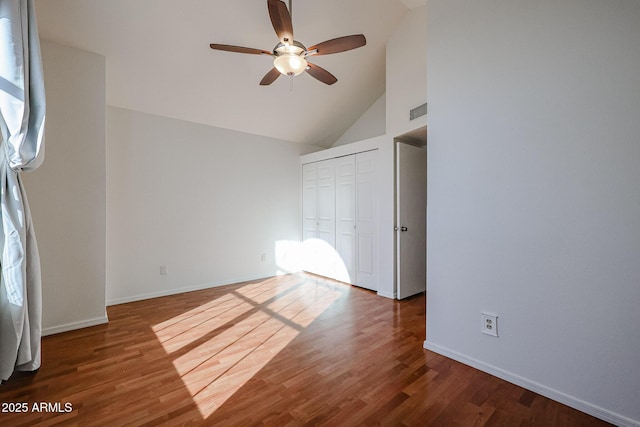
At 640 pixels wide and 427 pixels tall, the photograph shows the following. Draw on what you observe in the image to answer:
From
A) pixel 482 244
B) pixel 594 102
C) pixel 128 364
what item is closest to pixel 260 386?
pixel 128 364

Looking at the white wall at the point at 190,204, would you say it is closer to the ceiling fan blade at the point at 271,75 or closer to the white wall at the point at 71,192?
the white wall at the point at 71,192

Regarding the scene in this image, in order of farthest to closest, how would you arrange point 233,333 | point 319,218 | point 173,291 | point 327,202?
point 319,218 → point 327,202 → point 173,291 → point 233,333

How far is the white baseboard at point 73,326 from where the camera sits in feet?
8.35

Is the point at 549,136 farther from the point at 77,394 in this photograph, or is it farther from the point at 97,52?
the point at 97,52

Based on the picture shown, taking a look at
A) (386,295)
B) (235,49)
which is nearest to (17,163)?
(235,49)

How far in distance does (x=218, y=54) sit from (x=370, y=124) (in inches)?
109

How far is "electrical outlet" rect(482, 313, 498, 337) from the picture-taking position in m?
1.91

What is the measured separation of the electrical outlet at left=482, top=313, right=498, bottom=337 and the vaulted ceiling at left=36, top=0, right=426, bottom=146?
11.0 ft

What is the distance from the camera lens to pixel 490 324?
1.93 m

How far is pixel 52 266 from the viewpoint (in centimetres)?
257

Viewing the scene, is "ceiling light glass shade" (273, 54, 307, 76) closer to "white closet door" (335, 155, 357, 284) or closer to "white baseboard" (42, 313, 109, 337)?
"white closet door" (335, 155, 357, 284)

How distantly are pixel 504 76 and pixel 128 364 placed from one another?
3394 millimetres

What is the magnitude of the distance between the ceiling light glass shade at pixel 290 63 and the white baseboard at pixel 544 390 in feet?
8.37

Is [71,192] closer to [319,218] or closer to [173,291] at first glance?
[173,291]
